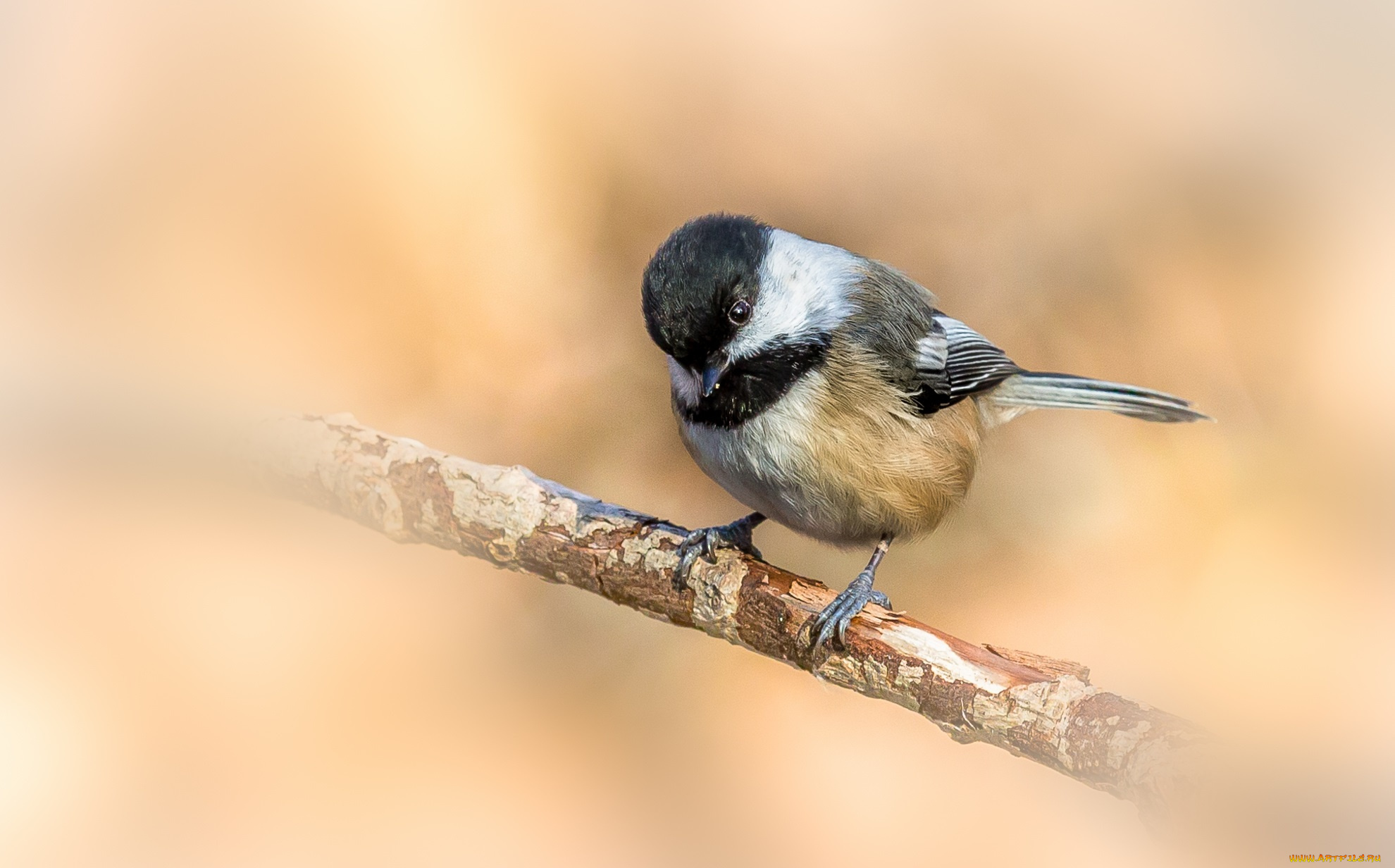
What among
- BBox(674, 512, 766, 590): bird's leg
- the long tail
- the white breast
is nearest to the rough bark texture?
BBox(674, 512, 766, 590): bird's leg

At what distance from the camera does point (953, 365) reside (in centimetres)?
180

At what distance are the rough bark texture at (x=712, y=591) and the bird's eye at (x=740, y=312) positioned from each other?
396 millimetres

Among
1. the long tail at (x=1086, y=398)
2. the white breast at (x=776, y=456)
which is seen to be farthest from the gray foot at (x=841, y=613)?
Result: the long tail at (x=1086, y=398)

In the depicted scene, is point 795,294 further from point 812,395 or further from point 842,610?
point 842,610

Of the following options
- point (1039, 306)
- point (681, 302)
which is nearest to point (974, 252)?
point (1039, 306)

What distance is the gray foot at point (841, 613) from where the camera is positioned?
1.41m

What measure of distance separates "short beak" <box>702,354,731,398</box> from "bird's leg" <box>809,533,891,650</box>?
15.4 inches

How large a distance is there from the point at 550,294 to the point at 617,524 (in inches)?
42.9

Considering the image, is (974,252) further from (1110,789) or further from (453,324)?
(1110,789)

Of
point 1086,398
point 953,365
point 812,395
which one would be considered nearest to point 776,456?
point 812,395

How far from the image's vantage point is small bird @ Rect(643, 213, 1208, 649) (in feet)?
4.84

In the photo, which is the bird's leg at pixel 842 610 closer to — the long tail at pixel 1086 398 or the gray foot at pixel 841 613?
the gray foot at pixel 841 613

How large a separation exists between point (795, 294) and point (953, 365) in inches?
15.4

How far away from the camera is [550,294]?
251 centimetres
